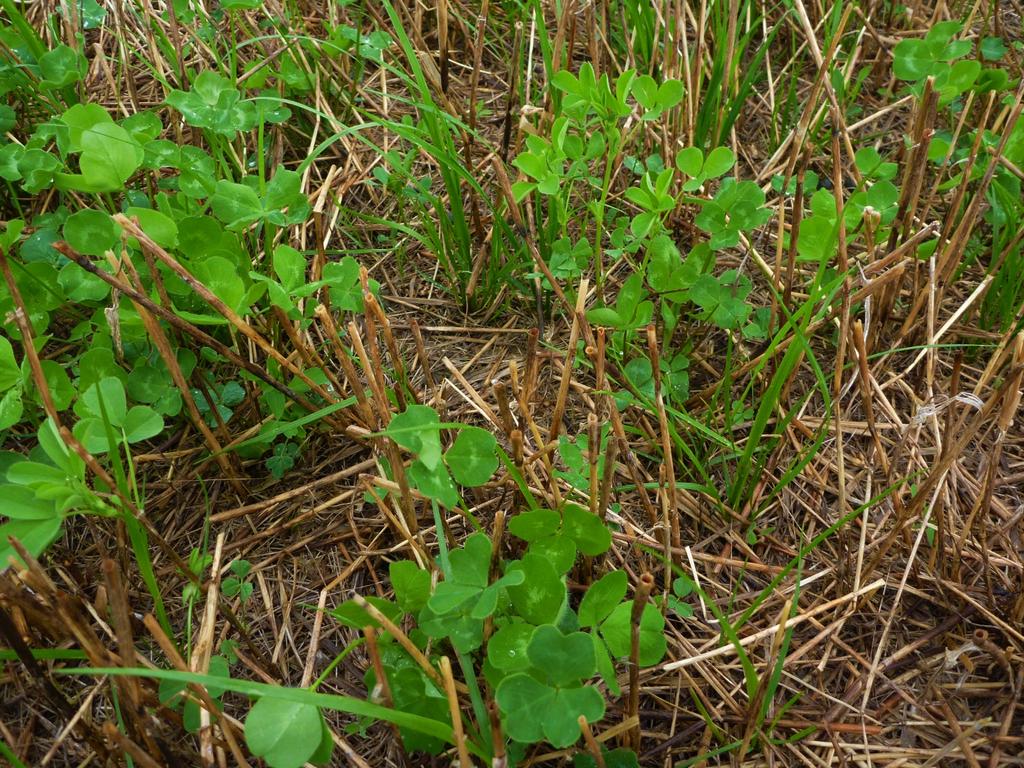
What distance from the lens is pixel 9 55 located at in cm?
191

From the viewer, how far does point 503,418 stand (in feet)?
4.62

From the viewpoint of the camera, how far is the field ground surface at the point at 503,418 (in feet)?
4.15

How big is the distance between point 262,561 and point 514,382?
22.8 inches

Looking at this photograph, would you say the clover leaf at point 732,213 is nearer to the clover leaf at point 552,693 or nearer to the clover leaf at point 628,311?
the clover leaf at point 628,311

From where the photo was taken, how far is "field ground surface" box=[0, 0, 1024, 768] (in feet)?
4.15

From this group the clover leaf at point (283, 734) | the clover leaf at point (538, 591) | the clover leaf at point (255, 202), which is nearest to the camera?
the clover leaf at point (283, 734)

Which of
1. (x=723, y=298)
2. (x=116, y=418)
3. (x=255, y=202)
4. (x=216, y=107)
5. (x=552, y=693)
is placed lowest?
(x=552, y=693)

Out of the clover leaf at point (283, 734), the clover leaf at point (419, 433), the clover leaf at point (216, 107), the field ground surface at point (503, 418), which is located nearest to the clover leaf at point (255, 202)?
the field ground surface at point (503, 418)

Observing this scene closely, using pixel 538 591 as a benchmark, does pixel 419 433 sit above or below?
above

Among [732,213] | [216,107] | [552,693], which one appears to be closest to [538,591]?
[552,693]

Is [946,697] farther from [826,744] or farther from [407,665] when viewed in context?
[407,665]

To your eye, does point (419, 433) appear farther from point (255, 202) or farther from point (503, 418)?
point (255, 202)

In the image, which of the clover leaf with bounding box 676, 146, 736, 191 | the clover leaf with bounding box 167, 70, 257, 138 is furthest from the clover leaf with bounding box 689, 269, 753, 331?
the clover leaf with bounding box 167, 70, 257, 138

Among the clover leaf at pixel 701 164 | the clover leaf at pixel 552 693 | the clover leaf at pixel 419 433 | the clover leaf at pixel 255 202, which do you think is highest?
the clover leaf at pixel 255 202
